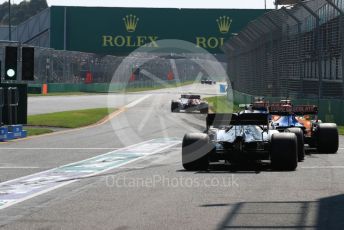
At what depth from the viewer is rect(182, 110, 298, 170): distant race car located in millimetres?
14992

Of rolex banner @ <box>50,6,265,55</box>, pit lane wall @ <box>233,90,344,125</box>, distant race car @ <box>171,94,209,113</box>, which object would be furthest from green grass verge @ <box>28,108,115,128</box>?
rolex banner @ <box>50,6,265,55</box>

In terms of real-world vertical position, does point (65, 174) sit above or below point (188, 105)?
below

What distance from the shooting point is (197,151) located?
1546cm

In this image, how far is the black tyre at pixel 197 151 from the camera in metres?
15.4

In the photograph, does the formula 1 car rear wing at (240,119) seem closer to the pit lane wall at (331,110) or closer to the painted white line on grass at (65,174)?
the painted white line on grass at (65,174)

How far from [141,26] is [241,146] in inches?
2577

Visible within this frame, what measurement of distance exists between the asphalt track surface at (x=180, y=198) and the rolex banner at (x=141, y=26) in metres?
61.3

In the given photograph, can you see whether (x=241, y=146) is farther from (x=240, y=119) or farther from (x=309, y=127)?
(x=309, y=127)

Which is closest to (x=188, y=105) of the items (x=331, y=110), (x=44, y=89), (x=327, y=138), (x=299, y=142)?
(x=331, y=110)

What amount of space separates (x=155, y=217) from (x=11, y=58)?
58.0 ft

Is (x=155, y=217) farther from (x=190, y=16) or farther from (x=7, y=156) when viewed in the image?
(x=190, y=16)

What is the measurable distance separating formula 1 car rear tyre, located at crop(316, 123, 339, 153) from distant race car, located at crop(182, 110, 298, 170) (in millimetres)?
3847

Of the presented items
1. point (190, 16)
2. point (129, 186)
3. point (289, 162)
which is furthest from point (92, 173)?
point (190, 16)

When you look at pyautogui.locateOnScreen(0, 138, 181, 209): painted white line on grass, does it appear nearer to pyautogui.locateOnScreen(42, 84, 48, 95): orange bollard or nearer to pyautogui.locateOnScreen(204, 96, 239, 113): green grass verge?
pyautogui.locateOnScreen(204, 96, 239, 113): green grass verge
